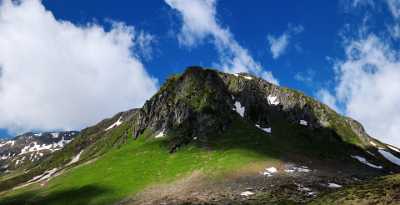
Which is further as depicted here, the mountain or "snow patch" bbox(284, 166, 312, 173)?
"snow patch" bbox(284, 166, 312, 173)

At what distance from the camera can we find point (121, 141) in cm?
19600

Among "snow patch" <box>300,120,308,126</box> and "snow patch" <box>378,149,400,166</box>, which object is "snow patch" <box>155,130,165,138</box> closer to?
"snow patch" <box>300,120,308,126</box>

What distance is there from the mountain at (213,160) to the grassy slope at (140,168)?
309mm

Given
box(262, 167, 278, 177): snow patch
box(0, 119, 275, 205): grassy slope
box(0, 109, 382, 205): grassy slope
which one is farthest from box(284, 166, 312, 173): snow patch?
box(0, 119, 275, 205): grassy slope

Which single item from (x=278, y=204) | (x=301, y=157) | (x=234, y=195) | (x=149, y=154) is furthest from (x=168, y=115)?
(x=278, y=204)

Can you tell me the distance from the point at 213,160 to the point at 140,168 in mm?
22456

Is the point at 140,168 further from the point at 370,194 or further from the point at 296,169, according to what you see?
the point at 370,194

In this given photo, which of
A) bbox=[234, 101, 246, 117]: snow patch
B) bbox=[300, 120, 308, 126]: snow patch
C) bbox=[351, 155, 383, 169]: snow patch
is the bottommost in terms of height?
bbox=[351, 155, 383, 169]: snow patch

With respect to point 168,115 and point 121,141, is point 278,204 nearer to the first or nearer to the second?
point 168,115

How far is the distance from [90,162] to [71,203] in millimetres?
48321

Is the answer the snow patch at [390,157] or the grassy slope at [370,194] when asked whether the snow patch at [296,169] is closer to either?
the grassy slope at [370,194]

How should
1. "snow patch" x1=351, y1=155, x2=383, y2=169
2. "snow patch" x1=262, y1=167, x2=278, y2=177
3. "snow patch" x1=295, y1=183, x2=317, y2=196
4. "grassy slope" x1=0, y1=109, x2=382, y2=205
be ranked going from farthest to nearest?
"snow patch" x1=351, y1=155, x2=383, y2=169
"grassy slope" x1=0, y1=109, x2=382, y2=205
"snow patch" x1=262, y1=167, x2=278, y2=177
"snow patch" x1=295, y1=183, x2=317, y2=196

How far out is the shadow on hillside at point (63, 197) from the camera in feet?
413

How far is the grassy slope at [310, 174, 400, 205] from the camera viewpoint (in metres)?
51.9
